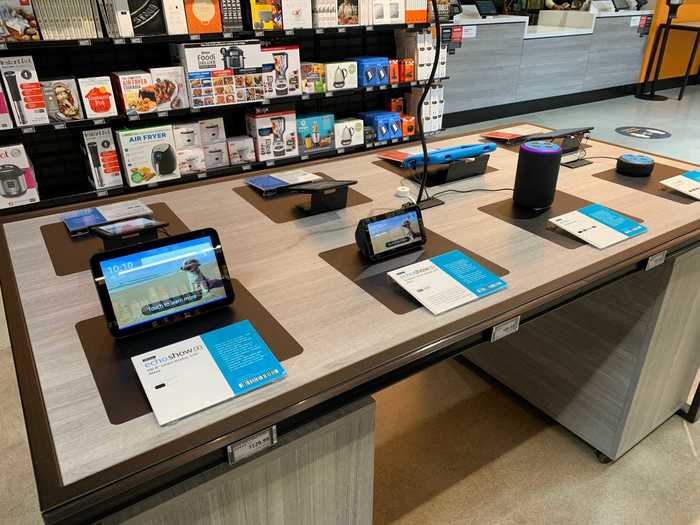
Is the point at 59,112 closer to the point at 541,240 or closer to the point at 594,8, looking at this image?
the point at 541,240

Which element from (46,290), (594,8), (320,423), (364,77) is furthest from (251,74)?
(594,8)

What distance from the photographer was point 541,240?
4.64ft

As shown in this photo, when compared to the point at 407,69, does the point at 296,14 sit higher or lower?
higher

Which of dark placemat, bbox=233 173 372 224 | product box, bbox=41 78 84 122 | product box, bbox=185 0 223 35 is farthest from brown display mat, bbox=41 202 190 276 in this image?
product box, bbox=185 0 223 35

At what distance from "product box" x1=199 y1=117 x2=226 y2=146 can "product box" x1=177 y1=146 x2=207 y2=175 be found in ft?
0.26

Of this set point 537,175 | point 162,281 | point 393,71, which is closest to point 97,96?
point 393,71

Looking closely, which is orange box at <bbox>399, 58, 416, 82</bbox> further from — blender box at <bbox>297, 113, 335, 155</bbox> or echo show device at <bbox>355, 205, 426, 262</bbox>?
echo show device at <bbox>355, 205, 426, 262</bbox>

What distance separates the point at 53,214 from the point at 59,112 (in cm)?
145

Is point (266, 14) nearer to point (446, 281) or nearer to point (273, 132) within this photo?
A: point (273, 132)

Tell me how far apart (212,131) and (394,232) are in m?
2.28

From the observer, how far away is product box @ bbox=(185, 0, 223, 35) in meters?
2.91

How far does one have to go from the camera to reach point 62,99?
2.77 metres

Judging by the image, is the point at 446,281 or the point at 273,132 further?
the point at 273,132

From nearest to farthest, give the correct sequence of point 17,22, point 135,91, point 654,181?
1. point 654,181
2. point 17,22
3. point 135,91
